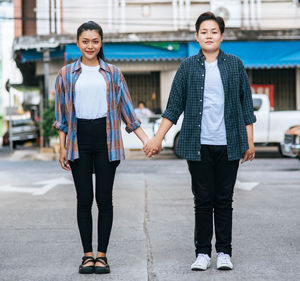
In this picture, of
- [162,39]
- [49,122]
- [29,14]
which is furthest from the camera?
[29,14]

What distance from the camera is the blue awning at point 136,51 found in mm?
21484

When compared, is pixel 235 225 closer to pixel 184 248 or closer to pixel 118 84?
pixel 184 248

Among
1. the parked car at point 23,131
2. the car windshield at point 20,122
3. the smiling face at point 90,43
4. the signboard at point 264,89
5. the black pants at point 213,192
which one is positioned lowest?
the parked car at point 23,131

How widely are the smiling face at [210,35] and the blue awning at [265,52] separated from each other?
16.8 m

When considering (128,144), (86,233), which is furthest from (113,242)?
(128,144)

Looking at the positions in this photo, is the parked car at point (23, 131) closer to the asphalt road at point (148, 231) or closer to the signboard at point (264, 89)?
the signboard at point (264, 89)

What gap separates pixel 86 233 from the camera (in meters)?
4.75

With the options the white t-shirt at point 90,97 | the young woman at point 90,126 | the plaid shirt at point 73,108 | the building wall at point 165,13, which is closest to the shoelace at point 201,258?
the young woman at point 90,126

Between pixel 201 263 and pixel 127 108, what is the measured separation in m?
1.31

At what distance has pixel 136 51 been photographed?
21.5m

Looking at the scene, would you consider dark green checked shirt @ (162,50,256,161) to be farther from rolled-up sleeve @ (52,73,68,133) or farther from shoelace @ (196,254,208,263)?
rolled-up sleeve @ (52,73,68,133)

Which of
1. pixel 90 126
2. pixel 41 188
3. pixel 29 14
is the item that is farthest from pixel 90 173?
pixel 29 14

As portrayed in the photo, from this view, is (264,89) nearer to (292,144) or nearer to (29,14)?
(292,144)

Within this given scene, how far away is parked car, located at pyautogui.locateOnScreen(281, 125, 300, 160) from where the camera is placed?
14.2 meters
